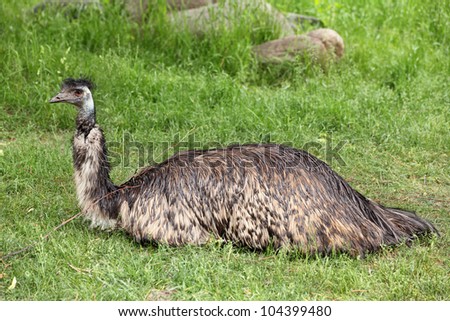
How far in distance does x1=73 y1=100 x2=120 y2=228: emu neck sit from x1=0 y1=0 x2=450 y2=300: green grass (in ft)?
0.46

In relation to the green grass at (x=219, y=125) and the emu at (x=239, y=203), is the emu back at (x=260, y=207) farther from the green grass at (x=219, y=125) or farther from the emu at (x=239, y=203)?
the green grass at (x=219, y=125)

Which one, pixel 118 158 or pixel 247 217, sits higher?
pixel 247 217

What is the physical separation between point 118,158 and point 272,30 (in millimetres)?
2899

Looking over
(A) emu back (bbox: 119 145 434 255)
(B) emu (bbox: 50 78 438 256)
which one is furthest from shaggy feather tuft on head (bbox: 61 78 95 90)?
(A) emu back (bbox: 119 145 434 255)

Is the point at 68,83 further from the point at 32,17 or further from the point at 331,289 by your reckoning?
the point at 32,17

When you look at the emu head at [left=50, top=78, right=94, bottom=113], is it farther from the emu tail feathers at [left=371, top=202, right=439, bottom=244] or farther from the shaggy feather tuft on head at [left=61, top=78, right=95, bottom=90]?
the emu tail feathers at [left=371, top=202, right=439, bottom=244]

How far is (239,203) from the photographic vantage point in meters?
5.46

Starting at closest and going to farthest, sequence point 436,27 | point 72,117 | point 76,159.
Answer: point 76,159 < point 72,117 < point 436,27

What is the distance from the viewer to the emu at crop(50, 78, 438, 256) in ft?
17.7

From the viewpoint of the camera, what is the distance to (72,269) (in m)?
5.18

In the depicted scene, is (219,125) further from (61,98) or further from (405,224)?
(405,224)

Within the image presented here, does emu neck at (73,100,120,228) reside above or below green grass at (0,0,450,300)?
above

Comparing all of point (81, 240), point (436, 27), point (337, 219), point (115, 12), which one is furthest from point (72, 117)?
point (436, 27)

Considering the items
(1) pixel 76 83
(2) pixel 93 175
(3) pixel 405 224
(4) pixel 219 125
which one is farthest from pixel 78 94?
(3) pixel 405 224
